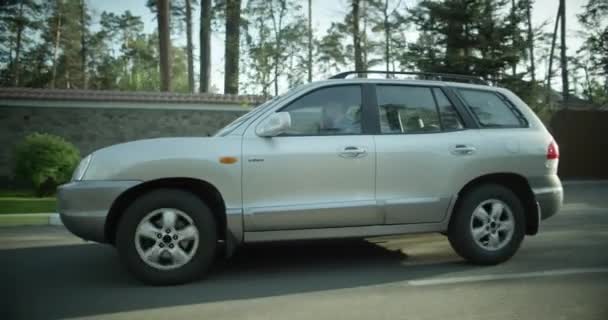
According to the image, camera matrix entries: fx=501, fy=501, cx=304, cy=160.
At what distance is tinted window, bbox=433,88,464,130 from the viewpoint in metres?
5.04

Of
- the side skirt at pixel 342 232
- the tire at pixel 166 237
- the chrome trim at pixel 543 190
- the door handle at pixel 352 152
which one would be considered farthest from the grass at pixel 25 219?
the chrome trim at pixel 543 190

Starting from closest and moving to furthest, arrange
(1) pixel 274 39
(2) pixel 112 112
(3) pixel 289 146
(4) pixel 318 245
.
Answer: (3) pixel 289 146 < (4) pixel 318 245 < (2) pixel 112 112 < (1) pixel 274 39

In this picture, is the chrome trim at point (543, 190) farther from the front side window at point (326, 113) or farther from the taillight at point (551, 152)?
the front side window at point (326, 113)

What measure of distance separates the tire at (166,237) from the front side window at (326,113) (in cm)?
112

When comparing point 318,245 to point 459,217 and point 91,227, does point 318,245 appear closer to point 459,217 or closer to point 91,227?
point 459,217

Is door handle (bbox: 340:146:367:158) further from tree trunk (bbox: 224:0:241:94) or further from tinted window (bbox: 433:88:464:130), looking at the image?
tree trunk (bbox: 224:0:241:94)

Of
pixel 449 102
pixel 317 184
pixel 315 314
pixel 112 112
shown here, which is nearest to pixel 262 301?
pixel 315 314

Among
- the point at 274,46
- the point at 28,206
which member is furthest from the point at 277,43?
the point at 28,206

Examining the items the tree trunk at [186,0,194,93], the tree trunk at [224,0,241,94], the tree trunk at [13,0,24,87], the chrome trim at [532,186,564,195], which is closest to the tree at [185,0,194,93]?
the tree trunk at [186,0,194,93]

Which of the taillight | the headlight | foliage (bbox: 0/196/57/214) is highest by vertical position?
the taillight

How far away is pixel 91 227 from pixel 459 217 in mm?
3363

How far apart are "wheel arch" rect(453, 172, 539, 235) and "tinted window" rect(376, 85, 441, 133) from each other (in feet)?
2.21

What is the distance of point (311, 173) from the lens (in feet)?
14.8

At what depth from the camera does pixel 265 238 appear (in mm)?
4441
